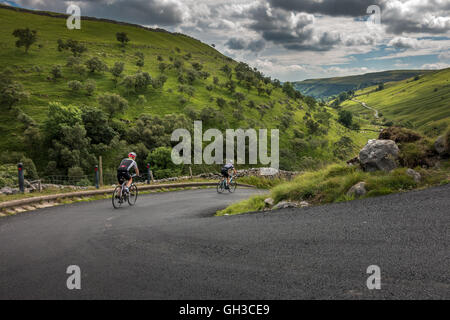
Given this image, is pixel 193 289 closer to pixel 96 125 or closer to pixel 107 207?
pixel 107 207

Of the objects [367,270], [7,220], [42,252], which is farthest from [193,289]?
[7,220]

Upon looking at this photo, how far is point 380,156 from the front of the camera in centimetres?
869

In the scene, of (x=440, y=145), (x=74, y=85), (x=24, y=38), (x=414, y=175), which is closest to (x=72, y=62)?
(x=74, y=85)

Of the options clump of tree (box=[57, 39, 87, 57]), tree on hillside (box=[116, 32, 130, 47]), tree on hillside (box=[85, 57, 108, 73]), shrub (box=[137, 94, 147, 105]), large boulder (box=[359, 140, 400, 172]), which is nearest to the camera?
large boulder (box=[359, 140, 400, 172])

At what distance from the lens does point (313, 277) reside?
388 cm

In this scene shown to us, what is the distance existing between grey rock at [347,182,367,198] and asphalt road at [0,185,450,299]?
59 cm

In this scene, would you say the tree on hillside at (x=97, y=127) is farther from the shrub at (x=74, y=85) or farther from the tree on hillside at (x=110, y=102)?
the shrub at (x=74, y=85)

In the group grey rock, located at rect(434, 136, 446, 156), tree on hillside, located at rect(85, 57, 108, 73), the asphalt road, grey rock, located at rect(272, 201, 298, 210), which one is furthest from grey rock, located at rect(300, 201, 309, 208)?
tree on hillside, located at rect(85, 57, 108, 73)

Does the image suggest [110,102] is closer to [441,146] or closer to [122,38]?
[441,146]

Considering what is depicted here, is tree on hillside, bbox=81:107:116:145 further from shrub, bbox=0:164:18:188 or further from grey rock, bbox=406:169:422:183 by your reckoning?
grey rock, bbox=406:169:422:183

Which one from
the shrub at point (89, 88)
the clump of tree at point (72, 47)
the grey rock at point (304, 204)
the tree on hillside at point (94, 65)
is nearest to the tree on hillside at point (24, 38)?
the clump of tree at point (72, 47)

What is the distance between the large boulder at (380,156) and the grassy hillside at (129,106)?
6.10m

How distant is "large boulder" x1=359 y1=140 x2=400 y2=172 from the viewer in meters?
8.59
